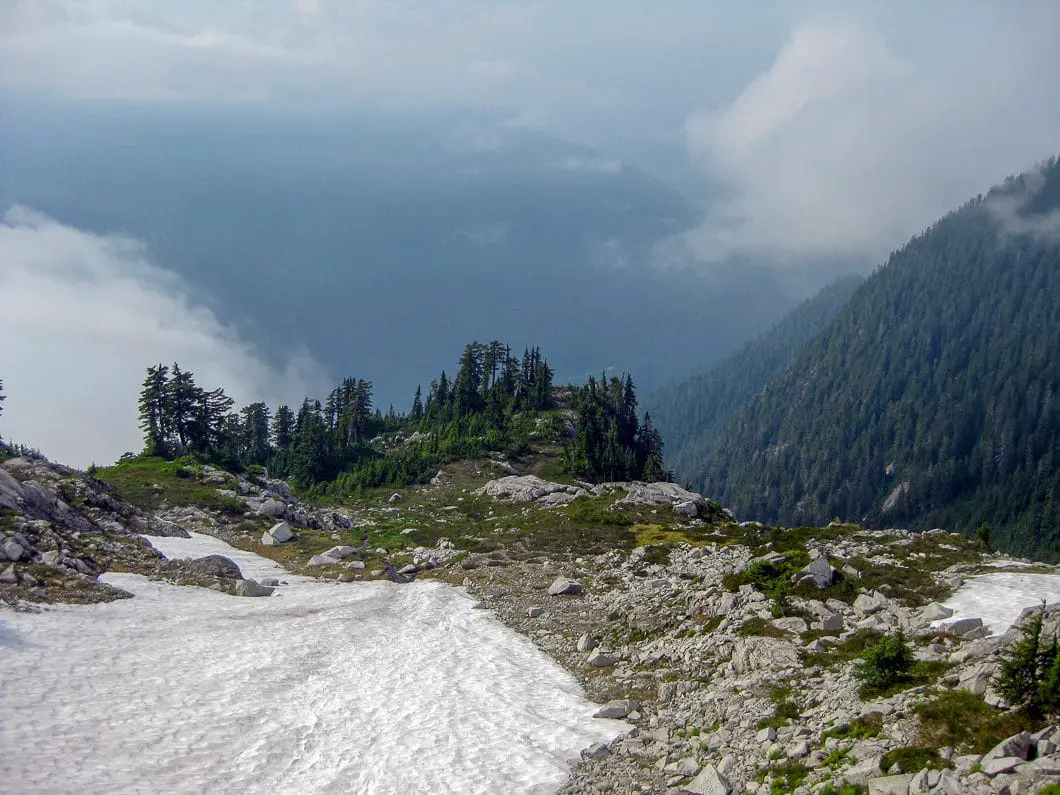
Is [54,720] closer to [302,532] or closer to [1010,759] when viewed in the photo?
[1010,759]

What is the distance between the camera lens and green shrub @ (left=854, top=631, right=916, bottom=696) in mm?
18125

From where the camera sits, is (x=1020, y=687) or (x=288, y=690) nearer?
(x=1020, y=687)

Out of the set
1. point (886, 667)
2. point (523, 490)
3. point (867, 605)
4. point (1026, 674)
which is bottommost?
point (886, 667)

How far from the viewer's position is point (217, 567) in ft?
132

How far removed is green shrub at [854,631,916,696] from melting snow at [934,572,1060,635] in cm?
730

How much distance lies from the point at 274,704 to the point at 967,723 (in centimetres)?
1997

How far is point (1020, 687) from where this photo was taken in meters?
14.5

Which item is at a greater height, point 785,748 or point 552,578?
point 552,578

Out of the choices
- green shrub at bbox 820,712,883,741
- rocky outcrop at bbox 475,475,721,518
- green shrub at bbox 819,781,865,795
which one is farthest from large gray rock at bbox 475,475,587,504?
green shrub at bbox 819,781,865,795

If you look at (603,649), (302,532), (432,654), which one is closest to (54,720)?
(432,654)

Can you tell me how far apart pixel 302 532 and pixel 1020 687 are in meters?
54.0

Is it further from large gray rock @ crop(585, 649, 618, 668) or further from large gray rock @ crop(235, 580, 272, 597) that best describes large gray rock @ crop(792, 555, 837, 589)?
large gray rock @ crop(235, 580, 272, 597)

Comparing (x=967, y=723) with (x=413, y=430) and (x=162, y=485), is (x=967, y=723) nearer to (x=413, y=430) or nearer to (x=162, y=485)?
(x=162, y=485)

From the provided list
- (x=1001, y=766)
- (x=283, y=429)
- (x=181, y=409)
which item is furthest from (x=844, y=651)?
(x=283, y=429)
